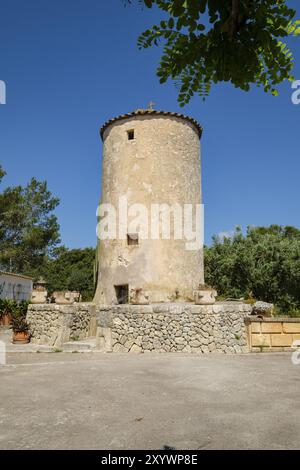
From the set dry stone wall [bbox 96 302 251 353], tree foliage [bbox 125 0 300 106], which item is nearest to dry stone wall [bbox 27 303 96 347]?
dry stone wall [bbox 96 302 251 353]

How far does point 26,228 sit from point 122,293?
19.2 m

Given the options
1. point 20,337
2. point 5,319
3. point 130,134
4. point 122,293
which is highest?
Result: point 130,134

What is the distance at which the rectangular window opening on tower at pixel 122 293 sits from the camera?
49.5 feet

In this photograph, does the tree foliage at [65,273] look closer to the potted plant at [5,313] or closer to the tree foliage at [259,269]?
the potted plant at [5,313]

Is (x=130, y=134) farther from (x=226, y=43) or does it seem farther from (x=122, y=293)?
(x=226, y=43)

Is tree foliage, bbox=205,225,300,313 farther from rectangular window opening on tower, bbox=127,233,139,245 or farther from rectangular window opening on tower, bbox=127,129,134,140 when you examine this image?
rectangular window opening on tower, bbox=127,129,134,140

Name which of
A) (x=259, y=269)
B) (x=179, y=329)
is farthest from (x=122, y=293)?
(x=259, y=269)

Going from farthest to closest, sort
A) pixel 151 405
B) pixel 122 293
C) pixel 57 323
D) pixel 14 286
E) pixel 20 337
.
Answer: pixel 14 286 < pixel 122 293 < pixel 20 337 < pixel 57 323 < pixel 151 405

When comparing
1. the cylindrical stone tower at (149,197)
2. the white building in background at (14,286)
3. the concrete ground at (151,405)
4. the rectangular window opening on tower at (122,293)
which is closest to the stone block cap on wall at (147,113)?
the cylindrical stone tower at (149,197)

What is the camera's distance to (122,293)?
15.2m

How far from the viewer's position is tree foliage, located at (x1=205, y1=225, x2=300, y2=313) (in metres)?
22.4

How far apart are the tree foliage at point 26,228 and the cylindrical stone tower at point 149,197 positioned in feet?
42.3

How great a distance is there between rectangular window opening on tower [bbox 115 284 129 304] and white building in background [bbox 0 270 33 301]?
→ 13930mm
